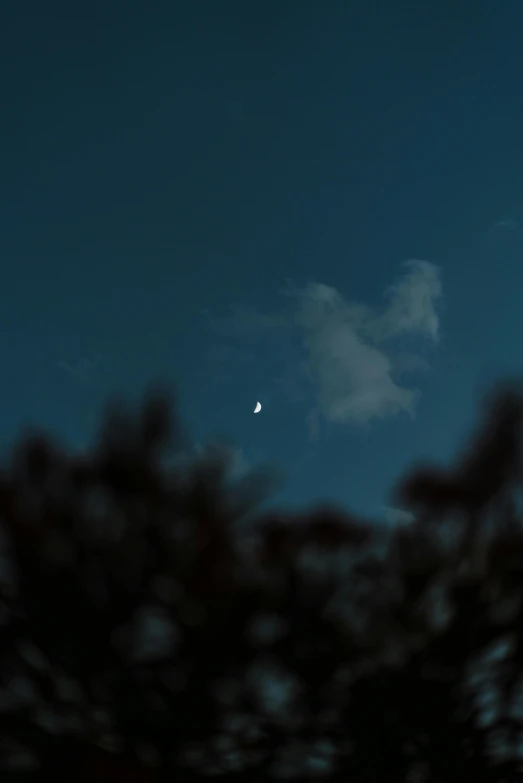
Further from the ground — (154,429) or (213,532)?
(154,429)

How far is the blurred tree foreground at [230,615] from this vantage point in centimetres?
670

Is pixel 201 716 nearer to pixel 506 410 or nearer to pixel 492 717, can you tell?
pixel 492 717

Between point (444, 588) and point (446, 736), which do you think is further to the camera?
point (446, 736)

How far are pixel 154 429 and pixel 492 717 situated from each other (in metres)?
6.17

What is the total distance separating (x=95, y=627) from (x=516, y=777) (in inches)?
290

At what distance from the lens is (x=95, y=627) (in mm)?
7242

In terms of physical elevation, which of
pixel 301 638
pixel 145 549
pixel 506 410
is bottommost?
pixel 301 638

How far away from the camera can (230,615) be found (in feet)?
23.7

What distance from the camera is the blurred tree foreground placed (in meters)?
6.70

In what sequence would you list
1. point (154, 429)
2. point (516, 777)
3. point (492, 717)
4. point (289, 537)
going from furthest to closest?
point (516, 777) → point (492, 717) → point (289, 537) → point (154, 429)

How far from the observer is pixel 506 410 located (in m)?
6.83

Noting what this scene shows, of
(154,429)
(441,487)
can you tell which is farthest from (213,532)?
(441,487)

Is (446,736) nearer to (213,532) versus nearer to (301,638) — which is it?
(301,638)

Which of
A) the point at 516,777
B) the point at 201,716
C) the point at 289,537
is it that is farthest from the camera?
the point at 516,777
